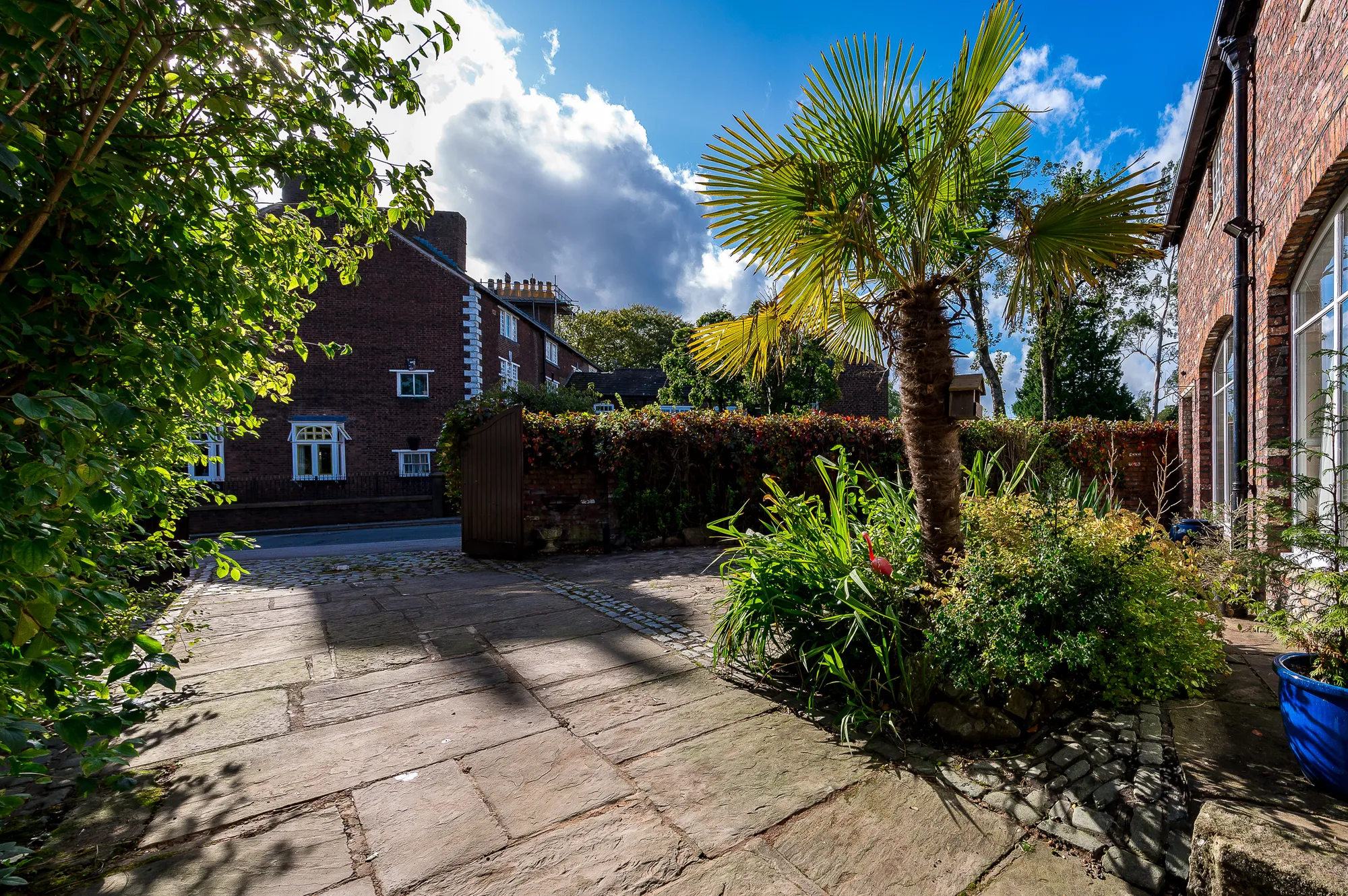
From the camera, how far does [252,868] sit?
1983 mm

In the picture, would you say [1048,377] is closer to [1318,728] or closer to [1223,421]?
[1223,421]

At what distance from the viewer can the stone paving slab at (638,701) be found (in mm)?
3078

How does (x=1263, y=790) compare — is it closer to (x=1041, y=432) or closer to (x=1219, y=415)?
(x=1219, y=415)

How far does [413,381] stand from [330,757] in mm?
20384

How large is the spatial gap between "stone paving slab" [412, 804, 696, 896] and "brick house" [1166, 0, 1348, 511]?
315 centimetres

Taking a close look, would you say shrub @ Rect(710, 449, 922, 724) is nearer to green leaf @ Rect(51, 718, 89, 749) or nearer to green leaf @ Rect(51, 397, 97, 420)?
green leaf @ Rect(51, 718, 89, 749)

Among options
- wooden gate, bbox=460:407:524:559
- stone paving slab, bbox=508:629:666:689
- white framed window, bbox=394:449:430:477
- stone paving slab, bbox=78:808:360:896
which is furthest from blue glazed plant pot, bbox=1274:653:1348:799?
white framed window, bbox=394:449:430:477

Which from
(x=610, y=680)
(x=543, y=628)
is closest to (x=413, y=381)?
(x=543, y=628)

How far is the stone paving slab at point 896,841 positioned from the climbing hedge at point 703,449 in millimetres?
6478

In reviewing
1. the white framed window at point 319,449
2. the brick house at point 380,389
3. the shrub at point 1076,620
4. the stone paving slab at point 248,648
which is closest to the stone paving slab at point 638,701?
the shrub at point 1076,620

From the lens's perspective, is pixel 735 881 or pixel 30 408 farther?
pixel 735 881

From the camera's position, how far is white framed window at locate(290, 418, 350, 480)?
20312 mm

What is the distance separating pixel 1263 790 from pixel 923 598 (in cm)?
133

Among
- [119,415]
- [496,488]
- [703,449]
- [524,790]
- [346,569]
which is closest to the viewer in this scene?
[119,415]
